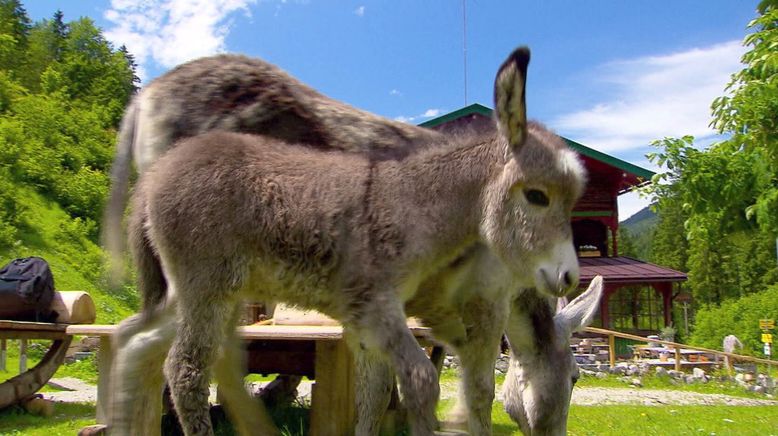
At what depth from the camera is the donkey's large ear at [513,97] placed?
280 centimetres

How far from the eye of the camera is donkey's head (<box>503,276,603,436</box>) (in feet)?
12.9

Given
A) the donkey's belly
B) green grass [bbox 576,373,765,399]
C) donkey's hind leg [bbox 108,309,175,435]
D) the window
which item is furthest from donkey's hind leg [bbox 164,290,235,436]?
the window

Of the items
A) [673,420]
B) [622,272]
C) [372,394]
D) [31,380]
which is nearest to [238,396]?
[372,394]

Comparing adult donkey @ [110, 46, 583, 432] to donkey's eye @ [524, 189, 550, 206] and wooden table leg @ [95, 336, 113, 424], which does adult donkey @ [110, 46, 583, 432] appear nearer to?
→ donkey's eye @ [524, 189, 550, 206]

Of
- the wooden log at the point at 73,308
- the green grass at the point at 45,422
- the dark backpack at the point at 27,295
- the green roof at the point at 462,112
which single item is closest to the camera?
the green grass at the point at 45,422

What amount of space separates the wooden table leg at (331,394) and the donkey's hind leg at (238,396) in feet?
2.47

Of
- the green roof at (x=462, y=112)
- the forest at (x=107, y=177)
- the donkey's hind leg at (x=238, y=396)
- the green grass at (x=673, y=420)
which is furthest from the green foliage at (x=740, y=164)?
the green roof at (x=462, y=112)

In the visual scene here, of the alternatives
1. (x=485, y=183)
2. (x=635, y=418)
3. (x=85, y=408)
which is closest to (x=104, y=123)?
(x=85, y=408)

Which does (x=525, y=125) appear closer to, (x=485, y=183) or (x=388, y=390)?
(x=485, y=183)

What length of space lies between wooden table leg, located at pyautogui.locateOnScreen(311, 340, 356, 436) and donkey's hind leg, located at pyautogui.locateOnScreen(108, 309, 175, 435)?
4.65 feet

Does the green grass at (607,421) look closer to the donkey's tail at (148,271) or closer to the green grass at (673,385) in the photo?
the donkey's tail at (148,271)

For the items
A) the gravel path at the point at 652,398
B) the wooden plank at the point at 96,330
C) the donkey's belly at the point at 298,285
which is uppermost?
the donkey's belly at the point at 298,285

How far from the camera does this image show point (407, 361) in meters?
2.61

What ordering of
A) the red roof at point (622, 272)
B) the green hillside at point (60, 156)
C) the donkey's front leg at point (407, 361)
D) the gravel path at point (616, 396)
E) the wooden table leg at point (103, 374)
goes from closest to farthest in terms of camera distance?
the donkey's front leg at point (407, 361) < the wooden table leg at point (103, 374) < the gravel path at point (616, 396) < the red roof at point (622, 272) < the green hillside at point (60, 156)
